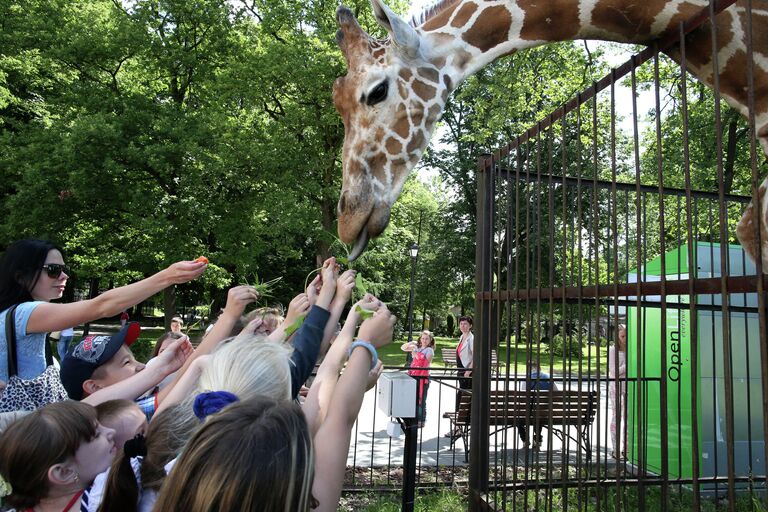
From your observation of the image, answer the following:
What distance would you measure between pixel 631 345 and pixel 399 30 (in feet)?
21.9

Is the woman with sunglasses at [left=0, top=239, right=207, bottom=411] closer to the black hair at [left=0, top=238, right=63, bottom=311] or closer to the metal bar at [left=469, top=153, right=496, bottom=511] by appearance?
the black hair at [left=0, top=238, right=63, bottom=311]

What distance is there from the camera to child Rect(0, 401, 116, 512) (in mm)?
1812

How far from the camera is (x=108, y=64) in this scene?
63.7 ft

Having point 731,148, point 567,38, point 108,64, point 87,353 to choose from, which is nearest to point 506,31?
point 567,38

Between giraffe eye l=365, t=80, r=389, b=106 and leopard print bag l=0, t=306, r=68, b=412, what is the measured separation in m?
1.99

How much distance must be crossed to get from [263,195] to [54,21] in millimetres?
9110

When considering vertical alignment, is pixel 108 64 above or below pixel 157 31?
below

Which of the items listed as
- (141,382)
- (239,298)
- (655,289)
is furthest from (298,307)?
(655,289)

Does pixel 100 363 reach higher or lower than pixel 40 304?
lower

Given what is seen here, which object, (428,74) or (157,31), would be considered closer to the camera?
(428,74)

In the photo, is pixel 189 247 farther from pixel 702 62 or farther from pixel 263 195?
pixel 702 62

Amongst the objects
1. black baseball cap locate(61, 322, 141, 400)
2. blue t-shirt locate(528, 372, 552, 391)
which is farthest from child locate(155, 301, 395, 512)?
blue t-shirt locate(528, 372, 552, 391)

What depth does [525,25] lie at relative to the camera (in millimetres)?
2793

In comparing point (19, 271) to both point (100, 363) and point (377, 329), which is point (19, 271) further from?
point (377, 329)
